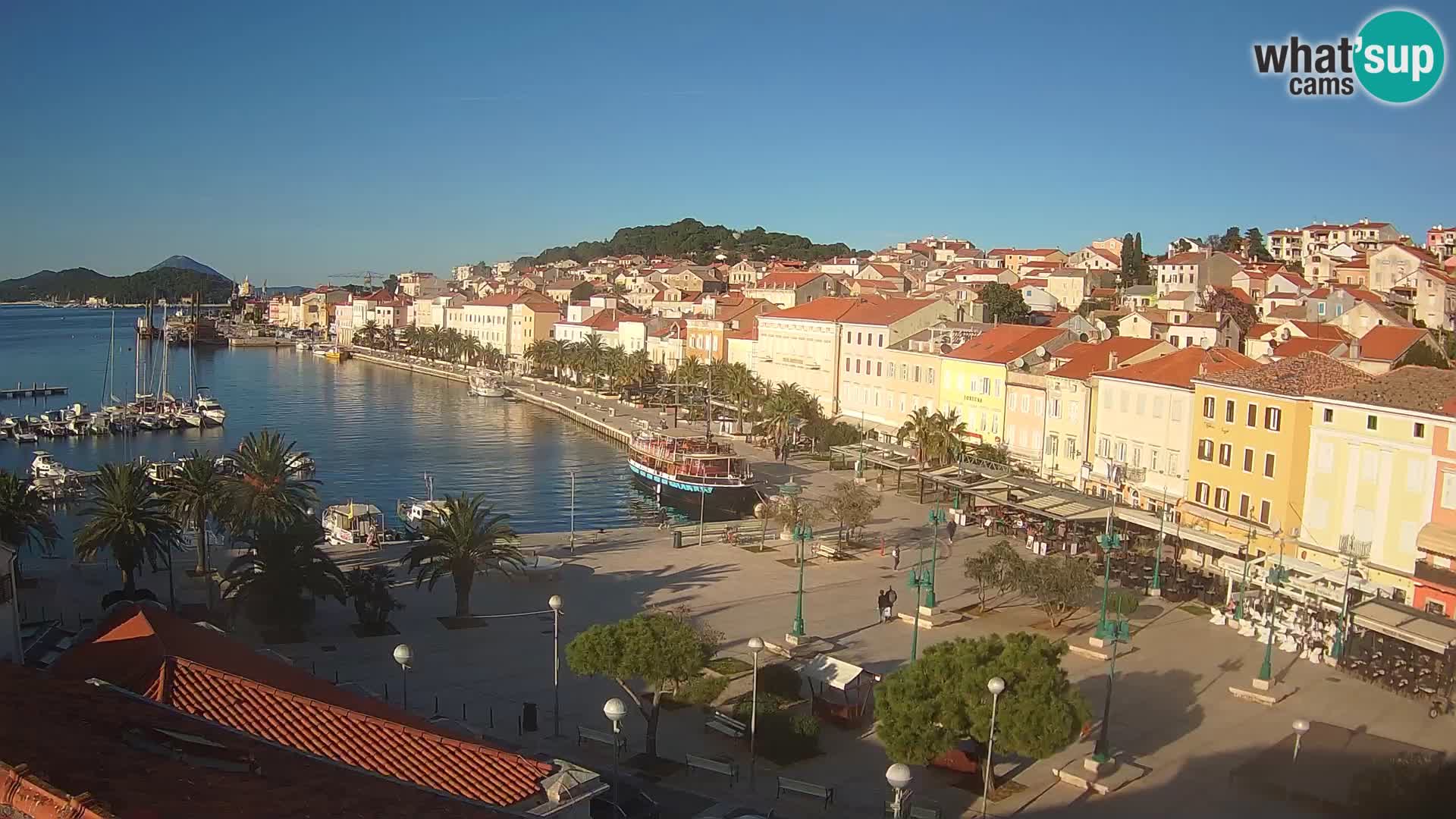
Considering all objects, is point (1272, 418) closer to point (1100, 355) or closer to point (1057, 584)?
point (1057, 584)

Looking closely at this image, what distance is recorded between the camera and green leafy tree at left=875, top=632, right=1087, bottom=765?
551 inches

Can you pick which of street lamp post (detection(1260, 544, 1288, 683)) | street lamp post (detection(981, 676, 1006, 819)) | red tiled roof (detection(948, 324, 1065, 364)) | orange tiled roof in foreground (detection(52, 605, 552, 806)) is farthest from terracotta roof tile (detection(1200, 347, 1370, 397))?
orange tiled roof in foreground (detection(52, 605, 552, 806))

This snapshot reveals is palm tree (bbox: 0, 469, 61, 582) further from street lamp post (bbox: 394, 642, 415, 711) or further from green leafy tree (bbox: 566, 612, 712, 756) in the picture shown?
green leafy tree (bbox: 566, 612, 712, 756)

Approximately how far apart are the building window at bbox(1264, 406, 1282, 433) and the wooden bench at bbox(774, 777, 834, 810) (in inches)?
710

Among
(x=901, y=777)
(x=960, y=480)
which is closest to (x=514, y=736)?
(x=901, y=777)

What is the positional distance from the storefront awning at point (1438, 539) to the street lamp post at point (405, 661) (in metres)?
19.4

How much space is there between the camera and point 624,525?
38656 mm

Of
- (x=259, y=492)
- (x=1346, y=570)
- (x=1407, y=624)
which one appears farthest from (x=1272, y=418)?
(x=259, y=492)

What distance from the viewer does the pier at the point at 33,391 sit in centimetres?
7750

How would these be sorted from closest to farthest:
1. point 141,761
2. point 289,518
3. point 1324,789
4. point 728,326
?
point 141,761 < point 1324,789 < point 289,518 < point 728,326

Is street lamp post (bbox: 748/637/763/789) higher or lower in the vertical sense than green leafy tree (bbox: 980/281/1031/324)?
lower

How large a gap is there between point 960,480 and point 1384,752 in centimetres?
1887

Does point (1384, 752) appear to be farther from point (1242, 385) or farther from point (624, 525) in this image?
point (624, 525)

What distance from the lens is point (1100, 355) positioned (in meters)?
37.8
